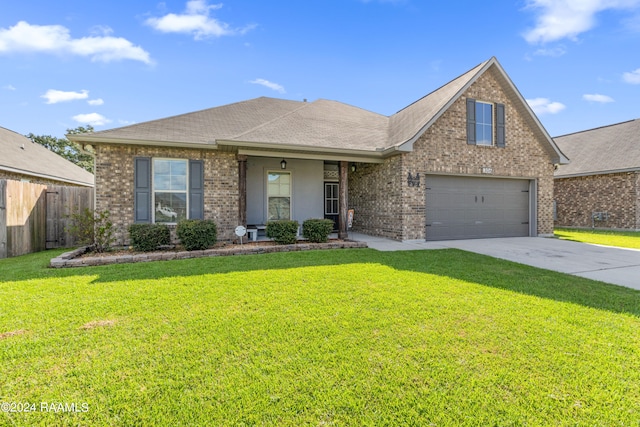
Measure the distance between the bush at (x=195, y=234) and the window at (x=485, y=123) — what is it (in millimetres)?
9057

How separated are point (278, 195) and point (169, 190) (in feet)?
11.7

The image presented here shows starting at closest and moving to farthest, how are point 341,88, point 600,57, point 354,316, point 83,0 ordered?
point 354,316
point 83,0
point 600,57
point 341,88

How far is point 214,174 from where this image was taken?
905 centimetres

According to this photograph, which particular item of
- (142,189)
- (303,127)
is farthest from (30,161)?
(303,127)

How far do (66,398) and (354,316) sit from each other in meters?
2.56

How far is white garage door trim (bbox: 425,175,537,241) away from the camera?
33.3ft

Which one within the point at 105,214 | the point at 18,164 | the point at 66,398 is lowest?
the point at 66,398

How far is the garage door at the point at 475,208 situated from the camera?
33.3 feet

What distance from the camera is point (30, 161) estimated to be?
14055 mm

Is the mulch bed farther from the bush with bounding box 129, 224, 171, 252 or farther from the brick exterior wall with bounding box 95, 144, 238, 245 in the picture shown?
the brick exterior wall with bounding box 95, 144, 238, 245

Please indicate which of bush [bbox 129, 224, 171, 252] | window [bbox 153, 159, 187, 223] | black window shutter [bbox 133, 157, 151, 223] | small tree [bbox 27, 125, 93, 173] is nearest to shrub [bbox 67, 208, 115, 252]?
bush [bbox 129, 224, 171, 252]

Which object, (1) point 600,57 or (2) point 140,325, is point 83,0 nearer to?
(2) point 140,325

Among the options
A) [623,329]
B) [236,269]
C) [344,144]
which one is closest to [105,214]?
[236,269]

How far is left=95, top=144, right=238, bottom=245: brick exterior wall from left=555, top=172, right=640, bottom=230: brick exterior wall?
1853cm
